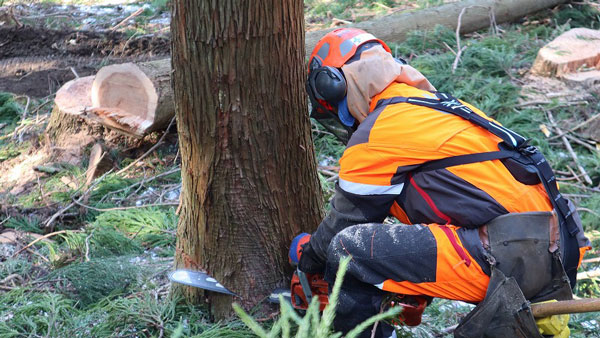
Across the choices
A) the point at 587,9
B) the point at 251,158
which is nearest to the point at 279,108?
the point at 251,158

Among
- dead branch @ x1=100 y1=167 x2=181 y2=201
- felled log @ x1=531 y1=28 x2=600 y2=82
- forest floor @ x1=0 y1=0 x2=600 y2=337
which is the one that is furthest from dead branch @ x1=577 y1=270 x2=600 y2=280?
felled log @ x1=531 y1=28 x2=600 y2=82

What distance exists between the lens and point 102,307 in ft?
9.27

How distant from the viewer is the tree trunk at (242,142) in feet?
7.33

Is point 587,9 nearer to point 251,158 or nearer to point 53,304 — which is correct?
point 251,158

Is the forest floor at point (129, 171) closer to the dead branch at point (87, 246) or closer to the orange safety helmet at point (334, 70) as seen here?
the dead branch at point (87, 246)

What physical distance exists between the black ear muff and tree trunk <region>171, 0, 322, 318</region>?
4.2 inches

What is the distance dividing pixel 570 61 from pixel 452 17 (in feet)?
5.51

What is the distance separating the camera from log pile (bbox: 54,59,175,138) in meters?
4.52

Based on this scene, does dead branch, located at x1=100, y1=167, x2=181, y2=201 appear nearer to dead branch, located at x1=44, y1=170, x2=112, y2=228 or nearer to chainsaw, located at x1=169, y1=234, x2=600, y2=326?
dead branch, located at x1=44, y1=170, x2=112, y2=228

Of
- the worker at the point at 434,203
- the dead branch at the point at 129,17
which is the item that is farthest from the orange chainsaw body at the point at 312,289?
the dead branch at the point at 129,17

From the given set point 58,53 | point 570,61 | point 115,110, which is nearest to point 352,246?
point 115,110

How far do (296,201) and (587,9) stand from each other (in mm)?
6809

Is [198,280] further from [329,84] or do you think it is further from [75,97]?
[75,97]

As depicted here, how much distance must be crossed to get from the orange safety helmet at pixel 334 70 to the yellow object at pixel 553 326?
1059 mm
